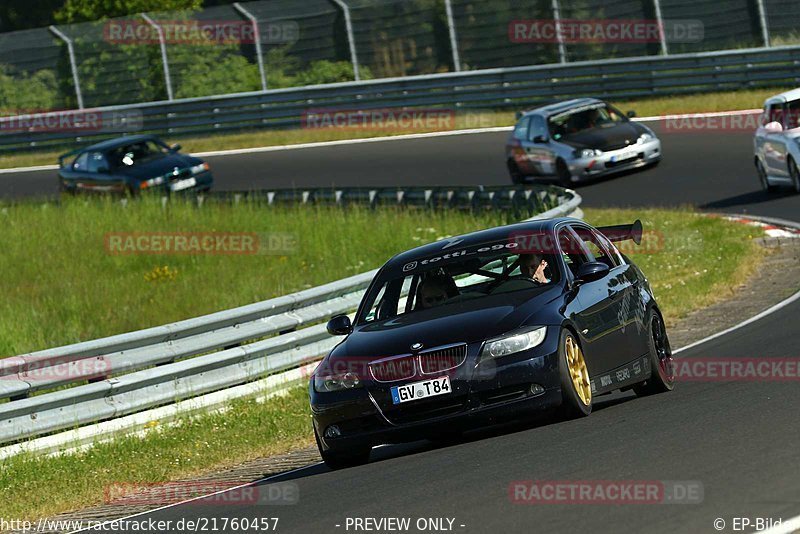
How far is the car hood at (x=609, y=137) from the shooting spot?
26562 mm

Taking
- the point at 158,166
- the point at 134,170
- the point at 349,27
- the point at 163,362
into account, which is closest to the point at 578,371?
the point at 163,362

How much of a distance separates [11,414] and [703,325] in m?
7.00

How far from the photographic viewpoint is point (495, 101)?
3622 centimetres

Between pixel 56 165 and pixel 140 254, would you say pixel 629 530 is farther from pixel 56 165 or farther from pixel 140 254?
pixel 56 165

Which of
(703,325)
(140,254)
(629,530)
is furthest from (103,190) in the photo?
(629,530)

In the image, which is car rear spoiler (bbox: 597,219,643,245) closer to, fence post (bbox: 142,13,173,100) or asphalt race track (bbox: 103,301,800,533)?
asphalt race track (bbox: 103,301,800,533)

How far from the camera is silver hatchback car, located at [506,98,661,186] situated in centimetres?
2661

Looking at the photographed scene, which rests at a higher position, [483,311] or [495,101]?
[483,311]

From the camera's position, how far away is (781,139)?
70.7 feet

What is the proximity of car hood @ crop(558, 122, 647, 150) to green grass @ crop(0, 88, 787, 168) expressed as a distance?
200 inches

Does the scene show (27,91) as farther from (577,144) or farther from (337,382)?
(337,382)

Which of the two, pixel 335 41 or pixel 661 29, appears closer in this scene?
pixel 661 29

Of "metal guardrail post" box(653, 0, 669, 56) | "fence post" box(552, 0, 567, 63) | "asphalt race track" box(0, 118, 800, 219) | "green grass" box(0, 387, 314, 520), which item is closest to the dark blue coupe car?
"asphalt race track" box(0, 118, 800, 219)

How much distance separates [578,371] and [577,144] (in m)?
17.9
